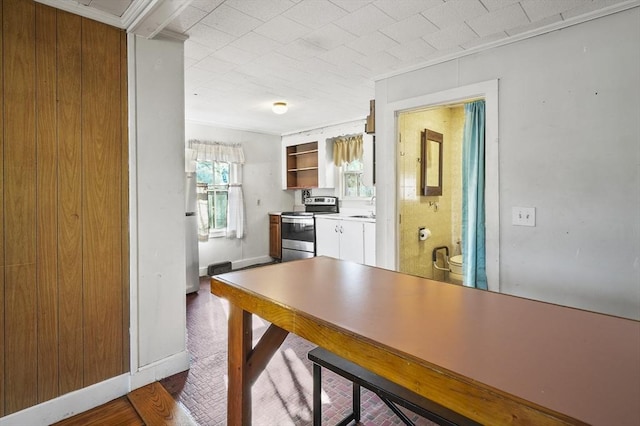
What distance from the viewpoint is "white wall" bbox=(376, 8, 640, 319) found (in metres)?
1.93

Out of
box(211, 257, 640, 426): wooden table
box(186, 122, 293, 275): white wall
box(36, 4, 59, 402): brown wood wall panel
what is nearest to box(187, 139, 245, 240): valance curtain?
box(186, 122, 293, 275): white wall

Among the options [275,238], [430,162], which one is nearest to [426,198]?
[430,162]

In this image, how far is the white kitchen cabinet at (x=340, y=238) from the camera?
15.0 ft

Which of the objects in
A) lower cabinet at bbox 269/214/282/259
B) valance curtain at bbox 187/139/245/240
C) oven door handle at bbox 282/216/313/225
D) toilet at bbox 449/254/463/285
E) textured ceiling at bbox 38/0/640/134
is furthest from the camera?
lower cabinet at bbox 269/214/282/259

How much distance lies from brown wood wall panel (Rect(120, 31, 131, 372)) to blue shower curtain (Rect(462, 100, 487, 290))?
252cm

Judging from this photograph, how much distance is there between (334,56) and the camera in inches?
102

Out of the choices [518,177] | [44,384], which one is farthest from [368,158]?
[44,384]

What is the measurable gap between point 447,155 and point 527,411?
12.7 feet

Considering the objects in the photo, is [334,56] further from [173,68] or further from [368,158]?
[368,158]

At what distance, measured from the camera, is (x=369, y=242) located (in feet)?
14.4

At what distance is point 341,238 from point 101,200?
329 centimetres

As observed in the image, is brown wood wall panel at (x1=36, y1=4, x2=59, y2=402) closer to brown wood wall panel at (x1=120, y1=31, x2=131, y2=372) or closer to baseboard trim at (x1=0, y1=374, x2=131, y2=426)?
baseboard trim at (x1=0, y1=374, x2=131, y2=426)

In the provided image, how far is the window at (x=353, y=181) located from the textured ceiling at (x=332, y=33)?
6.55 ft

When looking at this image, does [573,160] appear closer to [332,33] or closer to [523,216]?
[523,216]
